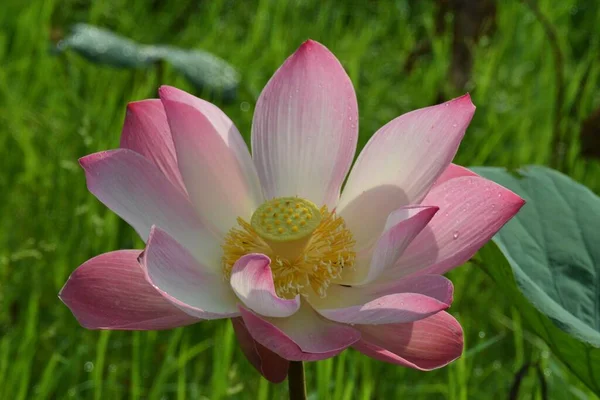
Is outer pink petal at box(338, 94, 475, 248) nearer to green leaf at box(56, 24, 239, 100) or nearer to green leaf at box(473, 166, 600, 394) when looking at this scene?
green leaf at box(473, 166, 600, 394)

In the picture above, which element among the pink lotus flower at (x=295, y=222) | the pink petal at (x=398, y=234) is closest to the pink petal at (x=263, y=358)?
the pink lotus flower at (x=295, y=222)

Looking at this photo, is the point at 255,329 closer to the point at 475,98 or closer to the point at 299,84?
the point at 299,84

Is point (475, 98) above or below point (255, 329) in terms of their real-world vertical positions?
below

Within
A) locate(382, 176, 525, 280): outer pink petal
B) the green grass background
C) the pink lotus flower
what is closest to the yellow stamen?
the pink lotus flower

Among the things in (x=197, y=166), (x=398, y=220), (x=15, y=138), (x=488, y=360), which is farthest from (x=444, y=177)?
(x=15, y=138)

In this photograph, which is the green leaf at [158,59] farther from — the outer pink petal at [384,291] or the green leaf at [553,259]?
the outer pink petal at [384,291]

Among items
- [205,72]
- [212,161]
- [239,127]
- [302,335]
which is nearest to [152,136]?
[212,161]

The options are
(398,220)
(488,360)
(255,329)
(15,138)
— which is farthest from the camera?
(15,138)

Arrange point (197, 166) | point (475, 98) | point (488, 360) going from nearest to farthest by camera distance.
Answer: point (197, 166) → point (488, 360) → point (475, 98)
